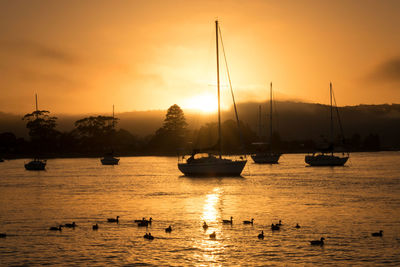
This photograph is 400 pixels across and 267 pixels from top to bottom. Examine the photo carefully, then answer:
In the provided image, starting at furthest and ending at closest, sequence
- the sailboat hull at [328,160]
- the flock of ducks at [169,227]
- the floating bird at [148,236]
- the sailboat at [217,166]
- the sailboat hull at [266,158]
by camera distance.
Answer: the sailboat hull at [266,158] → the sailboat hull at [328,160] → the sailboat at [217,166] → the floating bird at [148,236] → the flock of ducks at [169,227]

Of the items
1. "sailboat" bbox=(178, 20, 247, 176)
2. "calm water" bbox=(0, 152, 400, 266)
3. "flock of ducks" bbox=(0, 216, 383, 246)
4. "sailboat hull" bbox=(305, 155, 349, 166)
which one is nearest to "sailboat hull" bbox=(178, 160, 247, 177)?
"sailboat" bbox=(178, 20, 247, 176)

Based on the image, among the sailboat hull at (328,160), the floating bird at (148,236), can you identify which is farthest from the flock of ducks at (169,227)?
the sailboat hull at (328,160)

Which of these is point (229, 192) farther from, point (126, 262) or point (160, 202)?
point (126, 262)

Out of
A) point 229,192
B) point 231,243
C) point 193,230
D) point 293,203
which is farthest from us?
point 229,192

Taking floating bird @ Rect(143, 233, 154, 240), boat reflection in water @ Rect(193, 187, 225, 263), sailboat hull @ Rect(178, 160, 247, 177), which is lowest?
boat reflection in water @ Rect(193, 187, 225, 263)

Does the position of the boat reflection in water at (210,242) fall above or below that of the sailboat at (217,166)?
below

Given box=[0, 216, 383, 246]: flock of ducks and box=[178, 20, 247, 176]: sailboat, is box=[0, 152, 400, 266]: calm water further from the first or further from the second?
box=[178, 20, 247, 176]: sailboat

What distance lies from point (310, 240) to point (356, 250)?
10.4 ft

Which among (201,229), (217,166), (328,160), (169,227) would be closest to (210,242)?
(169,227)

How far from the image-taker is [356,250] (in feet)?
86.0

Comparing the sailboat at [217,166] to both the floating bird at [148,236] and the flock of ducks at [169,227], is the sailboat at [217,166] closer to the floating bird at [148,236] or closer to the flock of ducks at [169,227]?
the flock of ducks at [169,227]

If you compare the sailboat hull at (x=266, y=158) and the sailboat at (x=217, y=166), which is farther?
the sailboat hull at (x=266, y=158)

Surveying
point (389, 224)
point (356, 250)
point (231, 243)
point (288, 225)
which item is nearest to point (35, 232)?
point (231, 243)

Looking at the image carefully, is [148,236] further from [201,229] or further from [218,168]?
[218,168]
